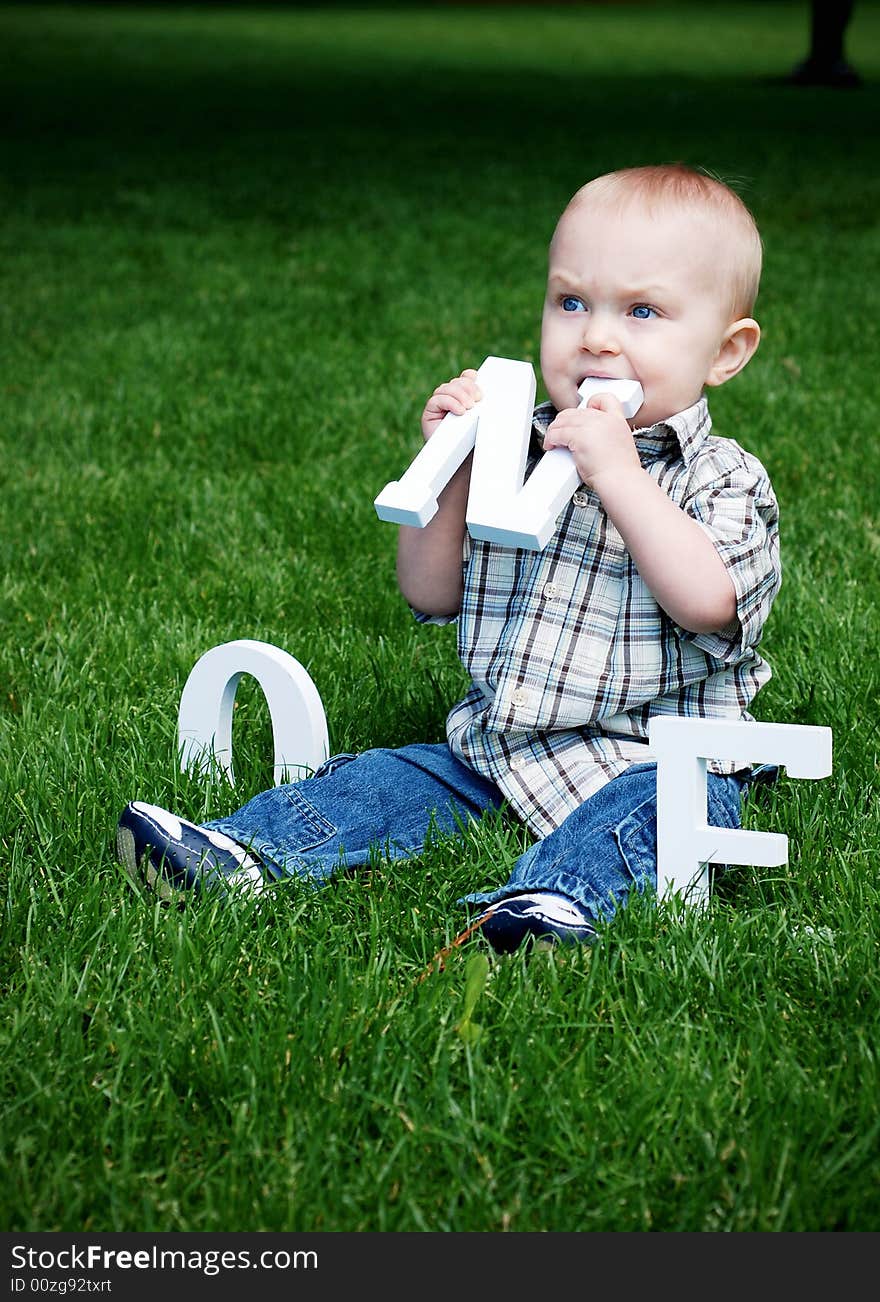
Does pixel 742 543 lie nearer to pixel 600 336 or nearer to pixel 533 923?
pixel 600 336

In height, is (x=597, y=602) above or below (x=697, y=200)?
below

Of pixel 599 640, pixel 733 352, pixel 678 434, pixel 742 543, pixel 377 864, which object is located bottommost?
pixel 377 864

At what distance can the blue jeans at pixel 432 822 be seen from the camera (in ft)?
6.69

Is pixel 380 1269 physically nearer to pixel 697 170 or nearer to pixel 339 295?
pixel 697 170

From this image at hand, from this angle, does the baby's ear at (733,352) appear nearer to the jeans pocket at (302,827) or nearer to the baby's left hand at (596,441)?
the baby's left hand at (596,441)

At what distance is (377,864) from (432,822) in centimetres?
11

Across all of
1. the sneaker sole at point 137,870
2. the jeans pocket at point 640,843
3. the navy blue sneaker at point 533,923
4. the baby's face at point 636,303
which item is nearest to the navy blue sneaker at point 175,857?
the sneaker sole at point 137,870

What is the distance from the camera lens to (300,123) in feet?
42.6

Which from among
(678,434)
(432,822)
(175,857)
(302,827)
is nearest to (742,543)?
(678,434)

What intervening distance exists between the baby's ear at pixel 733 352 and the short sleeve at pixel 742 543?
0.47 feet

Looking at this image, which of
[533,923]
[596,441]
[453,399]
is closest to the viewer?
[533,923]

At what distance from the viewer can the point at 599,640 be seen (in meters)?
2.17

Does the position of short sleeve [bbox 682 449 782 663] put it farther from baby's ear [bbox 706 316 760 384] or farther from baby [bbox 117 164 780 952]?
baby's ear [bbox 706 316 760 384]

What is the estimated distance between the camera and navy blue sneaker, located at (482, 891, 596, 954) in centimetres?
190
